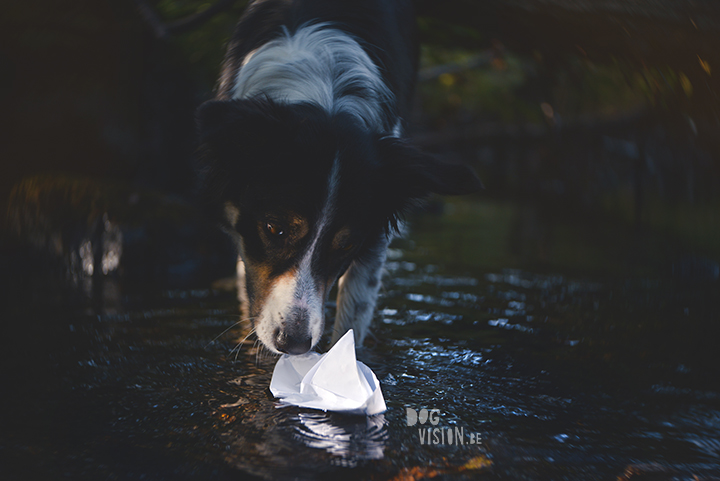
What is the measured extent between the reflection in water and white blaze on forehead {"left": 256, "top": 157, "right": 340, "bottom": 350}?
1.13 ft

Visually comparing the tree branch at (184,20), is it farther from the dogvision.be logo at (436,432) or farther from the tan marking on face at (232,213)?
the dogvision.be logo at (436,432)

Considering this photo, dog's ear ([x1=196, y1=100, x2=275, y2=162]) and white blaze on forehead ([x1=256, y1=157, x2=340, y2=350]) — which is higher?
dog's ear ([x1=196, y1=100, x2=275, y2=162])

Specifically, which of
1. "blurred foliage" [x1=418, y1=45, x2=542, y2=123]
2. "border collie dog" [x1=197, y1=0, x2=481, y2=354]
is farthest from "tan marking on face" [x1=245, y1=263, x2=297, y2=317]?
"blurred foliage" [x1=418, y1=45, x2=542, y2=123]

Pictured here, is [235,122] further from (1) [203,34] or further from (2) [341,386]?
(1) [203,34]

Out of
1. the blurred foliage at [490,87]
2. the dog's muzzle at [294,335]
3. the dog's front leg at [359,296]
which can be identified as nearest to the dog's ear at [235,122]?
the dog's muzzle at [294,335]

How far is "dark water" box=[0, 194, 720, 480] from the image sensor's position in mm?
1903

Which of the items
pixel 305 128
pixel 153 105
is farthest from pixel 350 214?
pixel 153 105

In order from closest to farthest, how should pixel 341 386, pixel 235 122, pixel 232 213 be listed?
pixel 341 386, pixel 235 122, pixel 232 213

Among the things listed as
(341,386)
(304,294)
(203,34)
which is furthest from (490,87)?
(341,386)

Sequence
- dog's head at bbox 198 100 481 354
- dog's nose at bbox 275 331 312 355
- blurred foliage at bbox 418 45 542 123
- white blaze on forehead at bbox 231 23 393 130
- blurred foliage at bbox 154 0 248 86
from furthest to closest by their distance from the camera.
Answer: blurred foliage at bbox 418 45 542 123 < blurred foliage at bbox 154 0 248 86 < white blaze on forehead at bbox 231 23 393 130 < dog's head at bbox 198 100 481 354 < dog's nose at bbox 275 331 312 355

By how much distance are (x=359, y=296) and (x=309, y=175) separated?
90 cm

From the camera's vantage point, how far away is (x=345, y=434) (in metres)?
2.04

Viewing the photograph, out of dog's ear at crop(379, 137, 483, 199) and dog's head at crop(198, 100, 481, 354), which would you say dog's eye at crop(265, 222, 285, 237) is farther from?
dog's ear at crop(379, 137, 483, 199)

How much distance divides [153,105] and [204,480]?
19.6 ft
